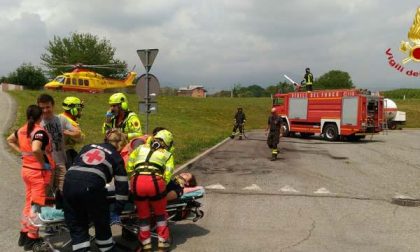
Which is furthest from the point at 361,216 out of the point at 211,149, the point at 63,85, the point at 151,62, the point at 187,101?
the point at 187,101

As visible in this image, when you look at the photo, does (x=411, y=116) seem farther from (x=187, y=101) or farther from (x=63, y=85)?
(x=63, y=85)

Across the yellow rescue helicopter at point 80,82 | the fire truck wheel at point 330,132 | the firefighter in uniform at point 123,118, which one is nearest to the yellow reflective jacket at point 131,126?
the firefighter in uniform at point 123,118

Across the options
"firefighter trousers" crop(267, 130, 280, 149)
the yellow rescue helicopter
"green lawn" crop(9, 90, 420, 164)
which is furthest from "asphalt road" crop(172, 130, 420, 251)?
the yellow rescue helicopter

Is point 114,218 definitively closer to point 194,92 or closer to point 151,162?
point 151,162

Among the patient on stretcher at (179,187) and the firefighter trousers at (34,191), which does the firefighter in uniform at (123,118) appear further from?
the firefighter trousers at (34,191)

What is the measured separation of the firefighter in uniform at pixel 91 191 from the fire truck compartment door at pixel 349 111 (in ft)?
63.5

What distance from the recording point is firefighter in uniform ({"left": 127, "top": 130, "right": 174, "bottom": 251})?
5.51m

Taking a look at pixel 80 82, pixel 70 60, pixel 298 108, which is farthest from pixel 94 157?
pixel 70 60

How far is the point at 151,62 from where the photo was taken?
11.8 m

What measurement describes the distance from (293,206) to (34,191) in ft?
15.1

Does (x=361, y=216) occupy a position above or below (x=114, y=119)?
below

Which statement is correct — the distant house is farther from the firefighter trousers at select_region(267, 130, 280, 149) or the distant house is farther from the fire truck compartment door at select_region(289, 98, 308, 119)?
the firefighter trousers at select_region(267, 130, 280, 149)

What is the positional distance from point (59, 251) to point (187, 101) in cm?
4141

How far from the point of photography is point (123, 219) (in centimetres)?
593
